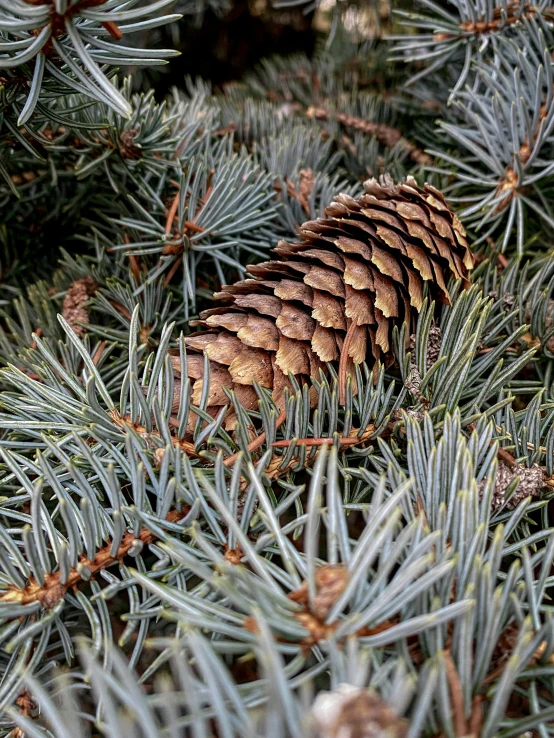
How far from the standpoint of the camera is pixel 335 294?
0.38 m

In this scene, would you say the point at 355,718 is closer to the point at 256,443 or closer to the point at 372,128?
the point at 256,443

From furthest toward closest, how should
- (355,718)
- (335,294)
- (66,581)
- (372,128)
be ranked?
1. (372,128)
2. (335,294)
3. (66,581)
4. (355,718)

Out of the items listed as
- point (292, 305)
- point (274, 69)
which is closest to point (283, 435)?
point (292, 305)

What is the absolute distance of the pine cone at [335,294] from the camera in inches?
14.4

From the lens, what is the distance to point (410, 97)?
710mm

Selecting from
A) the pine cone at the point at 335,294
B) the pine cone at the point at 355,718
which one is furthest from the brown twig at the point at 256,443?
the pine cone at the point at 355,718

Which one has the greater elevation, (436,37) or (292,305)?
(436,37)

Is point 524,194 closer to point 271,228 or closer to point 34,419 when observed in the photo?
point 271,228

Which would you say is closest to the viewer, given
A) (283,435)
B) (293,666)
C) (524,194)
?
(293,666)

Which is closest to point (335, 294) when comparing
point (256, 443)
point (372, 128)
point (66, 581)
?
point (256, 443)

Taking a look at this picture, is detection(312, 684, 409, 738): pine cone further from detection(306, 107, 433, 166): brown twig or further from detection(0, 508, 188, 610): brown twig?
detection(306, 107, 433, 166): brown twig

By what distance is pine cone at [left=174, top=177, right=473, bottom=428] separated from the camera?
0.36 metres

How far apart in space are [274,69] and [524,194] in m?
0.44

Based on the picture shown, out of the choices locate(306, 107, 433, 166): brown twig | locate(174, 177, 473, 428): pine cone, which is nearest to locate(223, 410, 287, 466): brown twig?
locate(174, 177, 473, 428): pine cone
